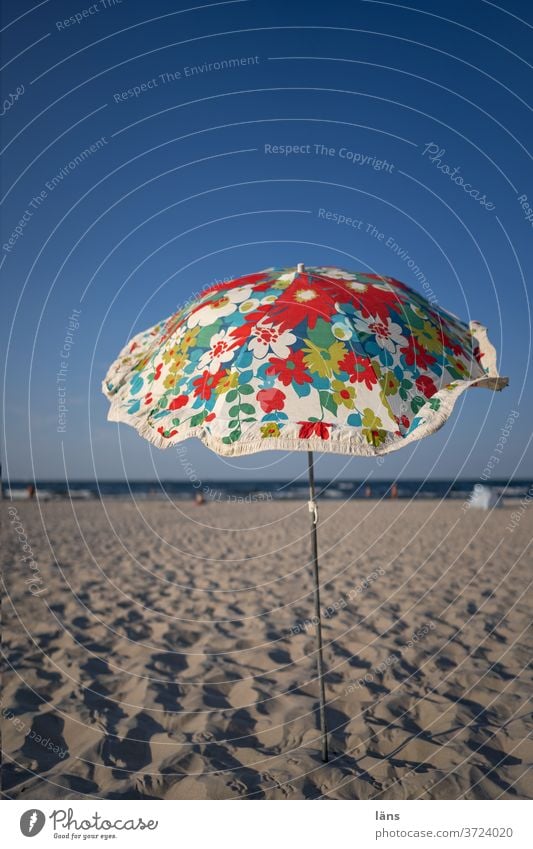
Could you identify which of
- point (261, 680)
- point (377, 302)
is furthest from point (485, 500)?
point (377, 302)

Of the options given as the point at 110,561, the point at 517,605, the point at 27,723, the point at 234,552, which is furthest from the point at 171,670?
the point at 234,552

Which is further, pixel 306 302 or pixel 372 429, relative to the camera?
pixel 306 302

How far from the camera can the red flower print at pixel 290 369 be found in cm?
237

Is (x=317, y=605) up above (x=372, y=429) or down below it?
below

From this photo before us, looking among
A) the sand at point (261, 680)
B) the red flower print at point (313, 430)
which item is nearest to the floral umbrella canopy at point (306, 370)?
the red flower print at point (313, 430)

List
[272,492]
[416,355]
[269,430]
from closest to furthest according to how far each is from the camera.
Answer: [269,430] < [416,355] < [272,492]

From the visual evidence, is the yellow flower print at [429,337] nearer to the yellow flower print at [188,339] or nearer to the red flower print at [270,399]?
the red flower print at [270,399]

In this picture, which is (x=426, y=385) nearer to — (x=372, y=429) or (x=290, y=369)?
(x=372, y=429)

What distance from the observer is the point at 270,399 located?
2.32 metres

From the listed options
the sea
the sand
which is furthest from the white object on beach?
the sand

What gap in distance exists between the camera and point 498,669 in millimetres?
4461

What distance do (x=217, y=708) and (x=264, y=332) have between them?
278cm

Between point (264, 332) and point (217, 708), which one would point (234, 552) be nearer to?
point (217, 708)

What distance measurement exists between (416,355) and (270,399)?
0.77 meters
